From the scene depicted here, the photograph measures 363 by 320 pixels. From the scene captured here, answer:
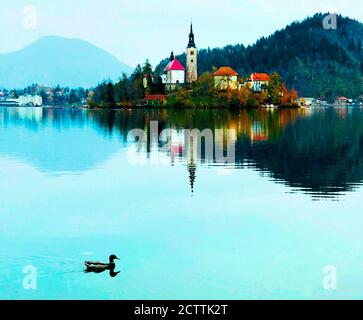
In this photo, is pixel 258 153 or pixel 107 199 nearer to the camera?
pixel 107 199

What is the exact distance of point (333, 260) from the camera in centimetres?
1151

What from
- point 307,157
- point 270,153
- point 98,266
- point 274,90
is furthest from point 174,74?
point 98,266

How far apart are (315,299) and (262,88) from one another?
96.4 m

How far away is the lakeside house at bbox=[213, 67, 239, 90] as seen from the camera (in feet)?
330

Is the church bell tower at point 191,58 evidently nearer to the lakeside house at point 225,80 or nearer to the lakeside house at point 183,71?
the lakeside house at point 183,71

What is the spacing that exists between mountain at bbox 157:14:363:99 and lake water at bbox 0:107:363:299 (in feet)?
417

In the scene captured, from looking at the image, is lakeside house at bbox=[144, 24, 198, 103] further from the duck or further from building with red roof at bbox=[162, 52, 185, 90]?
the duck

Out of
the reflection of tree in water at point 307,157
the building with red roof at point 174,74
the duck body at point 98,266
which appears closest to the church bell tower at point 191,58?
the building with red roof at point 174,74

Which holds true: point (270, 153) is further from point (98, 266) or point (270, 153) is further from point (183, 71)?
point (183, 71)

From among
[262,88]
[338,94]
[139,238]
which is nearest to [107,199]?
[139,238]

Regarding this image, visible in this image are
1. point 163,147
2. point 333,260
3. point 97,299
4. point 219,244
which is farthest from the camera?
point 163,147

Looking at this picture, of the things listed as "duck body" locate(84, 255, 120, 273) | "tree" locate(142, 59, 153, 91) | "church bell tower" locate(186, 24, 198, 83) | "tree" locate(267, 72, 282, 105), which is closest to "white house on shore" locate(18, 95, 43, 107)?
"church bell tower" locate(186, 24, 198, 83)
